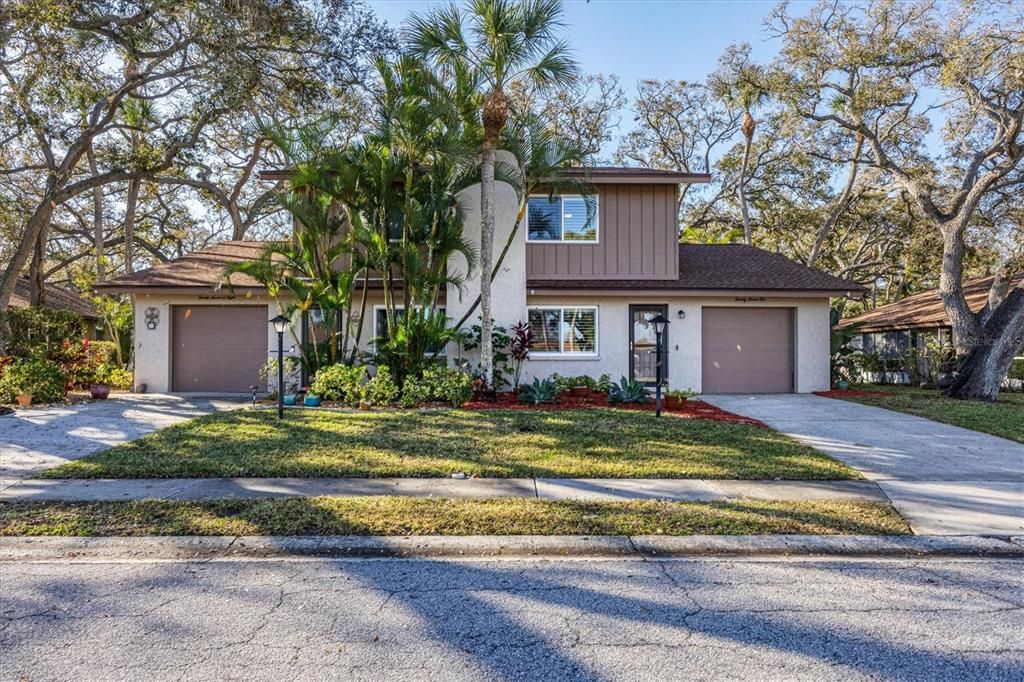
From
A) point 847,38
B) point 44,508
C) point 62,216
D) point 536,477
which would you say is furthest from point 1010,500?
point 62,216

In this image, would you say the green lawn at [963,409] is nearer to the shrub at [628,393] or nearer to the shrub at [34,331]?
the shrub at [628,393]

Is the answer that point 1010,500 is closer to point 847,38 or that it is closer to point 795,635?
point 795,635

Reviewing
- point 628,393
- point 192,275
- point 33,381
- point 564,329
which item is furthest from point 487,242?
point 33,381

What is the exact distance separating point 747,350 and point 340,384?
9.25 meters

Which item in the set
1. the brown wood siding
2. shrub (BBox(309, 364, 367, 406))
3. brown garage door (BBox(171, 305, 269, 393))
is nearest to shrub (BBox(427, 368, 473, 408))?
shrub (BBox(309, 364, 367, 406))

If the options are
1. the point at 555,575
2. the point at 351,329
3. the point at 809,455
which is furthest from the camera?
the point at 351,329

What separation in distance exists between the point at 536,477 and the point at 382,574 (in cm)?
259

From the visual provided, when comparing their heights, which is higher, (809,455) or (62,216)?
(62,216)

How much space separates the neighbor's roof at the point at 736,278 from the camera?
44.0 ft

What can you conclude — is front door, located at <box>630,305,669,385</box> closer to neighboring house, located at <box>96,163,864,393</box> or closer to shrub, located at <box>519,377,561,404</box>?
neighboring house, located at <box>96,163,864,393</box>

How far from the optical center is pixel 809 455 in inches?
290

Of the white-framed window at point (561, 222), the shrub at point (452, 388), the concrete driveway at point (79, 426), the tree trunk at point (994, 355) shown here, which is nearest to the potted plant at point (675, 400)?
the shrub at point (452, 388)

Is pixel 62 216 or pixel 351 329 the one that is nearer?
pixel 351 329

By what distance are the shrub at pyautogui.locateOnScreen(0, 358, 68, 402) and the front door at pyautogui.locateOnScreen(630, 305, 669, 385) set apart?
1174cm
